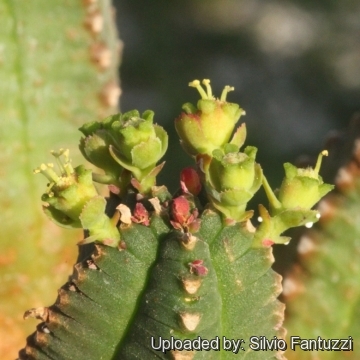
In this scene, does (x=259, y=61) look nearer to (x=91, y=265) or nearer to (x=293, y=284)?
(x=293, y=284)

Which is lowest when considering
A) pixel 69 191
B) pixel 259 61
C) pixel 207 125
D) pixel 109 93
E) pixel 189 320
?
pixel 189 320

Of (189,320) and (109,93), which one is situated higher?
(109,93)

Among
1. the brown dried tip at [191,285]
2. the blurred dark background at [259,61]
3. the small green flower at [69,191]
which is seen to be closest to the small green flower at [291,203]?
the brown dried tip at [191,285]

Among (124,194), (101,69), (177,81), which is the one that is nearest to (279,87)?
(177,81)

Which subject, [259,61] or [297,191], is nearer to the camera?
[297,191]

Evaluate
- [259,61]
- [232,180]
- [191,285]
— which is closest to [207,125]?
[232,180]

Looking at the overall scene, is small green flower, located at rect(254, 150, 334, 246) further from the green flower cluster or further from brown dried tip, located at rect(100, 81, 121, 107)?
brown dried tip, located at rect(100, 81, 121, 107)
